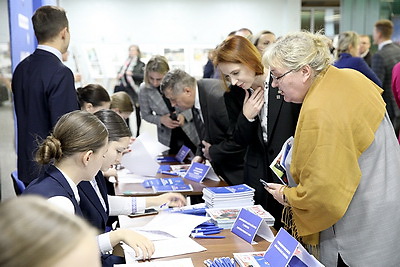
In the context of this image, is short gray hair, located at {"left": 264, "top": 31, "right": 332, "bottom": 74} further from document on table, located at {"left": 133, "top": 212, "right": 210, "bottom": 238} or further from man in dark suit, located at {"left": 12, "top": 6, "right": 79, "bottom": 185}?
man in dark suit, located at {"left": 12, "top": 6, "right": 79, "bottom": 185}

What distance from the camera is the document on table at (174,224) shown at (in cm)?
196

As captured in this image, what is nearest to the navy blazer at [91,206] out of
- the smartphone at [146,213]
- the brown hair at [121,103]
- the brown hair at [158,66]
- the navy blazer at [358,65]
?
the smartphone at [146,213]

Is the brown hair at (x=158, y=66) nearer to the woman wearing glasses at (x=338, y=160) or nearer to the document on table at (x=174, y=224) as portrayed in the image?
the document on table at (x=174, y=224)

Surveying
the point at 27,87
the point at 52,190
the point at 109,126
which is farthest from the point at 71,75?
the point at 52,190

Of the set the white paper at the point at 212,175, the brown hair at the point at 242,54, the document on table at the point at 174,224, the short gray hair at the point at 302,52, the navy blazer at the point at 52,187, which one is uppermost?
the short gray hair at the point at 302,52

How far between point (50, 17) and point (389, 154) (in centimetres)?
193

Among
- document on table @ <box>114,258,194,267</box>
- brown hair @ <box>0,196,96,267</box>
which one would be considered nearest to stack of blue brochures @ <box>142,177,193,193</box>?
document on table @ <box>114,258,194,267</box>

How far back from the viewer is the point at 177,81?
3.27 meters

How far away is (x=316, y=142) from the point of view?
5.35ft

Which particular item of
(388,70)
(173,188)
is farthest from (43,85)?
(388,70)

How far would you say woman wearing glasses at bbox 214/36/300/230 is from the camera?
230 cm

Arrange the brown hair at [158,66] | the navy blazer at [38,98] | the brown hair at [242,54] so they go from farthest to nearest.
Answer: the brown hair at [158,66] < the navy blazer at [38,98] < the brown hair at [242,54]

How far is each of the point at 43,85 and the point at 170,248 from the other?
4.35ft

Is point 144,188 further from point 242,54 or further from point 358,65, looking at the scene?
point 358,65
